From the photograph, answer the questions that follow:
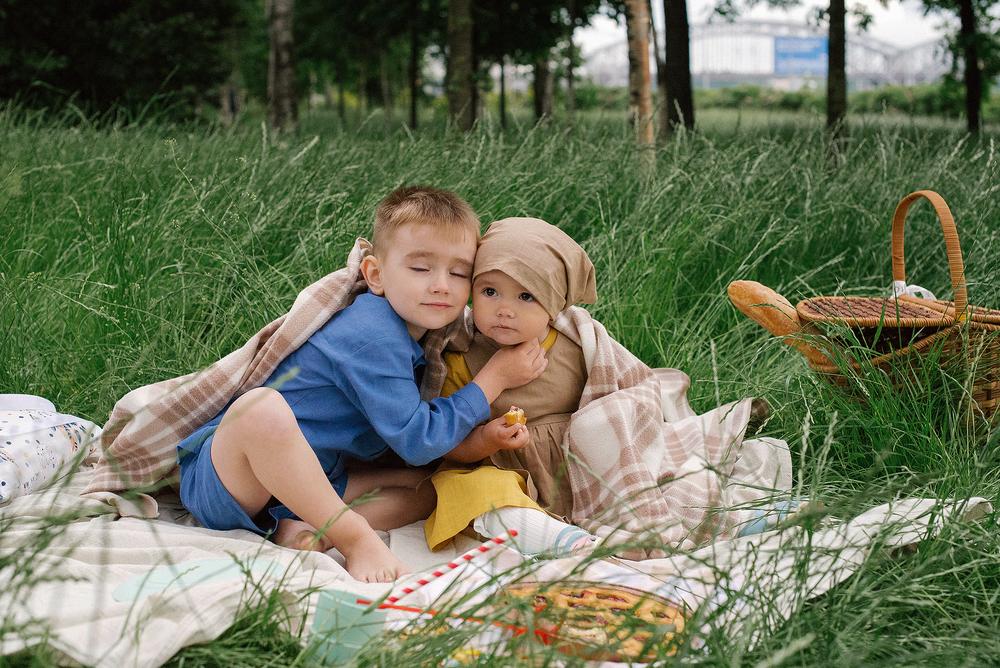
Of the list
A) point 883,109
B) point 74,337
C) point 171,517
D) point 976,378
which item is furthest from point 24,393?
point 883,109

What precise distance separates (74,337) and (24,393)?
29 cm

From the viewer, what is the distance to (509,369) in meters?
2.64

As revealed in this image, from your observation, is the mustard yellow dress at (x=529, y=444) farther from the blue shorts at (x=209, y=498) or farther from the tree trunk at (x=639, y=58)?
the tree trunk at (x=639, y=58)

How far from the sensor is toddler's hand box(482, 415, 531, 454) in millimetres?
2545

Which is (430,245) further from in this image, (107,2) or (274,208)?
(107,2)

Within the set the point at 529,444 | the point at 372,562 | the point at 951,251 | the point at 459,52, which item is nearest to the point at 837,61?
the point at 459,52

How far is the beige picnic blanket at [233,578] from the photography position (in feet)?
5.36

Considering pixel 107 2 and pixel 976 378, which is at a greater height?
pixel 107 2

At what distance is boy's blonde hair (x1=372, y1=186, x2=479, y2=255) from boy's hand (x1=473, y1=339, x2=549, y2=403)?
13.1 inches

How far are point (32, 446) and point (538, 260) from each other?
1468 mm

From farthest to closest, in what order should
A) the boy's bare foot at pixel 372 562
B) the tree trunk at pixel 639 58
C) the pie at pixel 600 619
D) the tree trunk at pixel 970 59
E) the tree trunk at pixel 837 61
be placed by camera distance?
the tree trunk at pixel 970 59
the tree trunk at pixel 837 61
the tree trunk at pixel 639 58
the boy's bare foot at pixel 372 562
the pie at pixel 600 619

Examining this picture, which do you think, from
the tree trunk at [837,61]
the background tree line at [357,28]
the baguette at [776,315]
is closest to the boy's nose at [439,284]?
the baguette at [776,315]

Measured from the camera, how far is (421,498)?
2.78m

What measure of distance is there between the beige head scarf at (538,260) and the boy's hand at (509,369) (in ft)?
0.40
